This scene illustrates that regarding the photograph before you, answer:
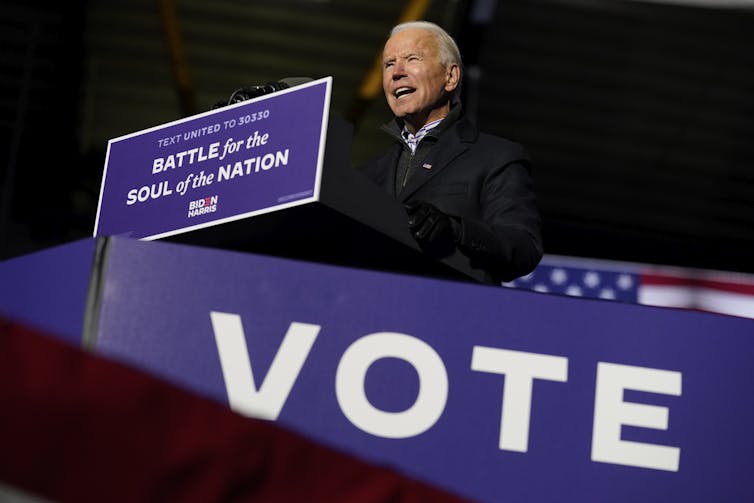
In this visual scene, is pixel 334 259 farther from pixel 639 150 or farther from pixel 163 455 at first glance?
pixel 639 150

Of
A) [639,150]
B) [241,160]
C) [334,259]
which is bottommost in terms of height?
[639,150]

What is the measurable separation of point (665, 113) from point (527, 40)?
1307mm

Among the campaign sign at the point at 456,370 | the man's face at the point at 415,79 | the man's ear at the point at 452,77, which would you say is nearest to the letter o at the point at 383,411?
the campaign sign at the point at 456,370

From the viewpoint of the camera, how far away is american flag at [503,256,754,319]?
9.22 m

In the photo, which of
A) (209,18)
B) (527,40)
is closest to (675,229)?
(527,40)

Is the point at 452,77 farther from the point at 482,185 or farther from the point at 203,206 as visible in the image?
the point at 203,206

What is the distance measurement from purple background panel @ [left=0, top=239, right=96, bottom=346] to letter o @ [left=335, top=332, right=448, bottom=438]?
1.34 ft

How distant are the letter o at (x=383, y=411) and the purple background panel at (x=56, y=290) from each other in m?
0.41

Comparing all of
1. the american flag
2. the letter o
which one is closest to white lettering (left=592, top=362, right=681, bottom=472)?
the letter o

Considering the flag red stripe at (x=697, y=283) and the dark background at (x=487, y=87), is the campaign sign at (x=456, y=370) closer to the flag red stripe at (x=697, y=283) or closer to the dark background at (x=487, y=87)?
the dark background at (x=487, y=87)

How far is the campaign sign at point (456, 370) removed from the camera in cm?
188

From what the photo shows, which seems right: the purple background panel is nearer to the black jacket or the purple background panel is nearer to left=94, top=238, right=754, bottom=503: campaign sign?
left=94, top=238, right=754, bottom=503: campaign sign

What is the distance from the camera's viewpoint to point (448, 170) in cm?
246

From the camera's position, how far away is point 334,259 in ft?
7.04
